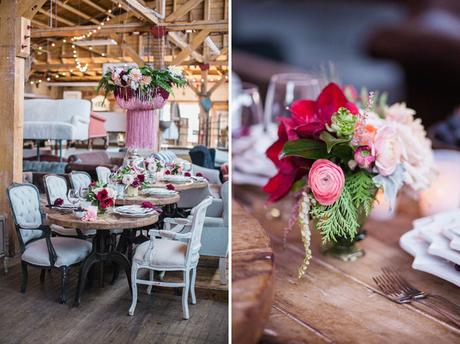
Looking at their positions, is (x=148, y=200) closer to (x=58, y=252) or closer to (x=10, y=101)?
(x=58, y=252)

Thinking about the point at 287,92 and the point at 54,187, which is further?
the point at 287,92

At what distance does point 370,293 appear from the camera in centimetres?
99

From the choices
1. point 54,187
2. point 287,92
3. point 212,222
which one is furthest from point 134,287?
point 287,92

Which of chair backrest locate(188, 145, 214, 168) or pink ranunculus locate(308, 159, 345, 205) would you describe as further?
chair backrest locate(188, 145, 214, 168)

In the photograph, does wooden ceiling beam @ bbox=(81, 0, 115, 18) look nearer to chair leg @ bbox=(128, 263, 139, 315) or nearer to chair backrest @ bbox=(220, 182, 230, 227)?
chair backrest @ bbox=(220, 182, 230, 227)

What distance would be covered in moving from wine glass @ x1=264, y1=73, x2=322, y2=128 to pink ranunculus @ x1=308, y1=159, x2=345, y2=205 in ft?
3.05

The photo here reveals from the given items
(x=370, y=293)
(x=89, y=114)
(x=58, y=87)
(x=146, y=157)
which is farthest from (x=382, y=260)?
(x=58, y=87)

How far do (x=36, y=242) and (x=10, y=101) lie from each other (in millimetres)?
461

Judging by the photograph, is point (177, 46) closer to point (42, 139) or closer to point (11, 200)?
point (42, 139)

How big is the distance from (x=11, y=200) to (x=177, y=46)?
28.8 inches

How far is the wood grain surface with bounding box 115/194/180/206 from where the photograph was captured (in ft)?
5.08

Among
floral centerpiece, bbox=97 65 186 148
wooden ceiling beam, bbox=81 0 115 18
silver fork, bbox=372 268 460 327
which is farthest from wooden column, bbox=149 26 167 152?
silver fork, bbox=372 268 460 327

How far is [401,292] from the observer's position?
98 cm

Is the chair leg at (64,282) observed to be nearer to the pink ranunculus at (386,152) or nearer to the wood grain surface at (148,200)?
the wood grain surface at (148,200)
